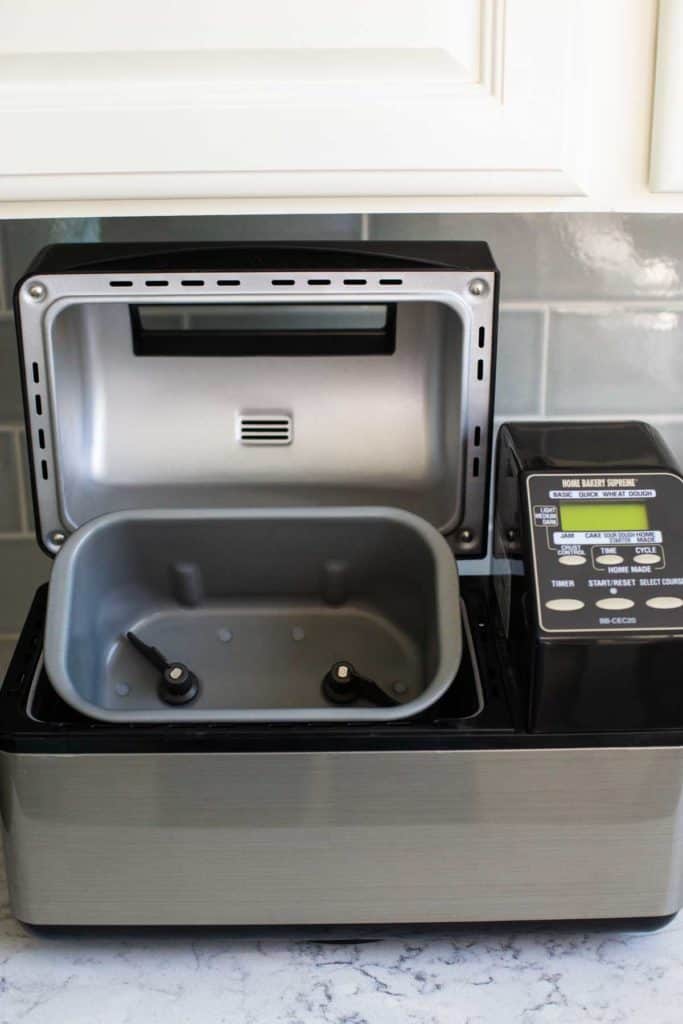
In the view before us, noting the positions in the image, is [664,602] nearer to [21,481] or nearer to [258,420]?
[258,420]

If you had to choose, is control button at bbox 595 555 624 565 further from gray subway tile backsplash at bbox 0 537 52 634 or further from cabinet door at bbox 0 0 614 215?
gray subway tile backsplash at bbox 0 537 52 634

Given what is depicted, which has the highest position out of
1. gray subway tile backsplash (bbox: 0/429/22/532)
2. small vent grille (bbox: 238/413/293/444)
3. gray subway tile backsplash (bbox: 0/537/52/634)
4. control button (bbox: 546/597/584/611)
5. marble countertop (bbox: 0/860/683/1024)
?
small vent grille (bbox: 238/413/293/444)

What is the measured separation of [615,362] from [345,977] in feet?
1.90

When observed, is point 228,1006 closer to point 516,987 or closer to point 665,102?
point 516,987

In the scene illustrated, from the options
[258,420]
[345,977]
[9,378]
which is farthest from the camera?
[9,378]

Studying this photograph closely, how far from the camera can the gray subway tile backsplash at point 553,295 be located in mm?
1077

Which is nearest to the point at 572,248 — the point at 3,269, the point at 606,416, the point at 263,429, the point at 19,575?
the point at 606,416

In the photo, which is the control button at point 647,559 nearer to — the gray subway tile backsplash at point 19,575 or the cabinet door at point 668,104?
the cabinet door at point 668,104

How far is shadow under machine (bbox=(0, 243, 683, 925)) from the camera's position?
806 millimetres

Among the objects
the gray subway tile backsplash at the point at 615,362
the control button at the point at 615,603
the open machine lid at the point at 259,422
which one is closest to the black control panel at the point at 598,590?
the control button at the point at 615,603

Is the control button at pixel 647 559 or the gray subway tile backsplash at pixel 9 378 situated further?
the gray subway tile backsplash at pixel 9 378

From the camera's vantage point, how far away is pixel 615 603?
0.80 m

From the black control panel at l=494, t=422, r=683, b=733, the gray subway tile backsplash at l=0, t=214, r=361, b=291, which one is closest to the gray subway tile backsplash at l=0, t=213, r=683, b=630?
the gray subway tile backsplash at l=0, t=214, r=361, b=291

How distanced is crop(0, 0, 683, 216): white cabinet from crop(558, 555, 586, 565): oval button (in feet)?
0.77
